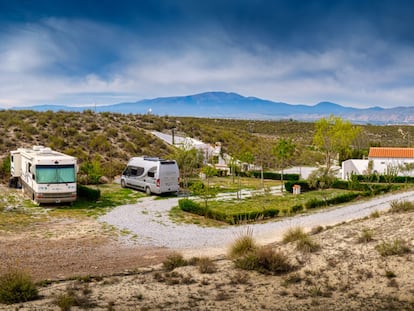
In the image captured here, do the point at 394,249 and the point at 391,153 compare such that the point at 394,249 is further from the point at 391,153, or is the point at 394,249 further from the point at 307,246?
the point at 391,153

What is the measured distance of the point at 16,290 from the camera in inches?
321

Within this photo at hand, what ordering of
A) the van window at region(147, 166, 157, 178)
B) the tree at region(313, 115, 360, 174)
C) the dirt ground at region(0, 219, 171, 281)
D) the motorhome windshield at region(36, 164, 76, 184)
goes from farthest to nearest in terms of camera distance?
the tree at region(313, 115, 360, 174)
the van window at region(147, 166, 157, 178)
the motorhome windshield at region(36, 164, 76, 184)
the dirt ground at region(0, 219, 171, 281)

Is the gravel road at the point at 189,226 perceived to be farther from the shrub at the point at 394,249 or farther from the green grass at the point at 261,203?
the shrub at the point at 394,249

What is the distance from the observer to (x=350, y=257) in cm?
1070

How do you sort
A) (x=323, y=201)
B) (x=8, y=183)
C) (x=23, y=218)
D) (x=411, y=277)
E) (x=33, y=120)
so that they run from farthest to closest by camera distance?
(x=33, y=120)
(x=8, y=183)
(x=323, y=201)
(x=23, y=218)
(x=411, y=277)

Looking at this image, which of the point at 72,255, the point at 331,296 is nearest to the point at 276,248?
the point at 331,296

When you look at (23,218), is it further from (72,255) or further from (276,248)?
(276,248)

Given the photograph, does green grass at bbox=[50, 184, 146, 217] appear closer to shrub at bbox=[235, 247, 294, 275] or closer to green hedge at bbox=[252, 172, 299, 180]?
shrub at bbox=[235, 247, 294, 275]

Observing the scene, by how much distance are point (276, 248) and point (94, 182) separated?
17500 millimetres

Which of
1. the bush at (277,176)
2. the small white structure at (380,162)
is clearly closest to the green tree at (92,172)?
the bush at (277,176)

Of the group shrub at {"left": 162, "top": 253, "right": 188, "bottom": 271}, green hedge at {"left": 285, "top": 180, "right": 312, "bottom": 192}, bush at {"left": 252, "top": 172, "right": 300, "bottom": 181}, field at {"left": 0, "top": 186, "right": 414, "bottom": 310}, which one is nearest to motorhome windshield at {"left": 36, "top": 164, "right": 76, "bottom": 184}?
field at {"left": 0, "top": 186, "right": 414, "bottom": 310}

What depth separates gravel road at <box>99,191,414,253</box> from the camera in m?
13.9

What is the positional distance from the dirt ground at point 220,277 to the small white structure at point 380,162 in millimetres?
21709

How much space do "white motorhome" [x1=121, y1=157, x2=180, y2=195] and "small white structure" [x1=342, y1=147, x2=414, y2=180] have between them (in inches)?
667
